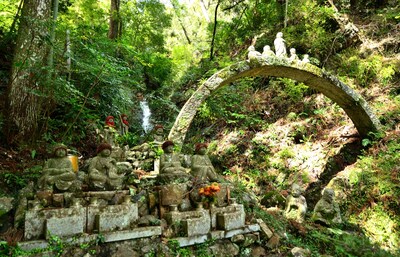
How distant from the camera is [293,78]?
889 cm

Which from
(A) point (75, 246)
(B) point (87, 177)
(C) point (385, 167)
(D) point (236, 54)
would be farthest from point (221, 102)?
(A) point (75, 246)

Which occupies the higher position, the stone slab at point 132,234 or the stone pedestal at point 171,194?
the stone pedestal at point 171,194

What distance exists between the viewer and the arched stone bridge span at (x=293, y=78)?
7258 millimetres

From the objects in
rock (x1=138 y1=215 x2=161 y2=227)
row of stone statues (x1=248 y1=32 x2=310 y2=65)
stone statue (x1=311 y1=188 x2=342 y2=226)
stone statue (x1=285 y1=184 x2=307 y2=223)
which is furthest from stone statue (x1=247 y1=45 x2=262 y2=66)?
rock (x1=138 y1=215 x2=161 y2=227)

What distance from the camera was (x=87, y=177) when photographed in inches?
163

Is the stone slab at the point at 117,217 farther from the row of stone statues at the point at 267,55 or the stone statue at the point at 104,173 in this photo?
the row of stone statues at the point at 267,55

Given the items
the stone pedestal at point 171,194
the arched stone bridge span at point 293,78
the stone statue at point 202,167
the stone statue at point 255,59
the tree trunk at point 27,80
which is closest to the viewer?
the stone pedestal at point 171,194

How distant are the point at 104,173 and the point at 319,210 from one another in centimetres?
499

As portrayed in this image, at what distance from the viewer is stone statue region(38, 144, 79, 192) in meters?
3.77

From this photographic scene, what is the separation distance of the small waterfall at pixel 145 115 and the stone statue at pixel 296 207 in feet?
26.2

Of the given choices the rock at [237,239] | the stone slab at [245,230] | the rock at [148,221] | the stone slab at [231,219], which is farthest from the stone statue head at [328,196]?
the rock at [148,221]

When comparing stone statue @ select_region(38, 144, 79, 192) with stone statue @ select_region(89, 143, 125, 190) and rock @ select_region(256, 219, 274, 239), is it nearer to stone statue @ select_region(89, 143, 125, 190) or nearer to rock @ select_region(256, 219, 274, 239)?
stone statue @ select_region(89, 143, 125, 190)

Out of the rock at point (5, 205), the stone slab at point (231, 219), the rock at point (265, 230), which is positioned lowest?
the rock at point (265, 230)

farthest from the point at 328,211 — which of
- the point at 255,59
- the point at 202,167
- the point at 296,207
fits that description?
the point at 255,59
